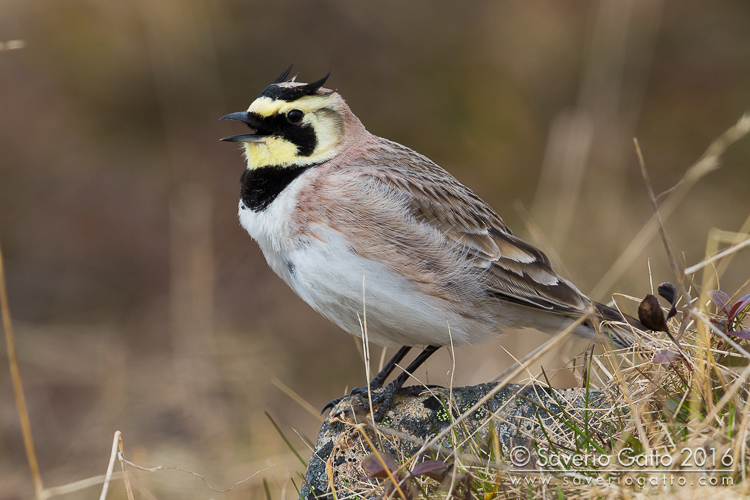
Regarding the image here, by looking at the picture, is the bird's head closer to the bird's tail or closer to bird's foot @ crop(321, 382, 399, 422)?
bird's foot @ crop(321, 382, 399, 422)

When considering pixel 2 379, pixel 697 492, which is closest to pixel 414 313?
pixel 697 492

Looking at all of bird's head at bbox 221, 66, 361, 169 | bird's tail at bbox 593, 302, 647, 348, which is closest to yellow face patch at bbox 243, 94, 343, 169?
bird's head at bbox 221, 66, 361, 169

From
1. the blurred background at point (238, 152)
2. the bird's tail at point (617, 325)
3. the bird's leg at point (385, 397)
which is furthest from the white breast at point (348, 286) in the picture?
the blurred background at point (238, 152)

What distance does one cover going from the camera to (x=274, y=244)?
4836mm

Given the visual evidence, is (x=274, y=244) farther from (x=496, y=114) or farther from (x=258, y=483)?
(x=496, y=114)

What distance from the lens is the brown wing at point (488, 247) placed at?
5062 millimetres

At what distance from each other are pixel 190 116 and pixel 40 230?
105 inches

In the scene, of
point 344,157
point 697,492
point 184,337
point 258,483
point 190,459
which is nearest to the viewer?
point 697,492

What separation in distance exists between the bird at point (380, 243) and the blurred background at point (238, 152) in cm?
508

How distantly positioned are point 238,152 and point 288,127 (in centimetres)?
713

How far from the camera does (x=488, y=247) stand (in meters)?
5.16

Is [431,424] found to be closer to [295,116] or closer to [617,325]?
[617,325]

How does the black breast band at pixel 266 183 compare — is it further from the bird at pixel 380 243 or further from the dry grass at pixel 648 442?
the dry grass at pixel 648 442

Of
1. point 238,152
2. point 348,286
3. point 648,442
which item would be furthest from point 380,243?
point 238,152
